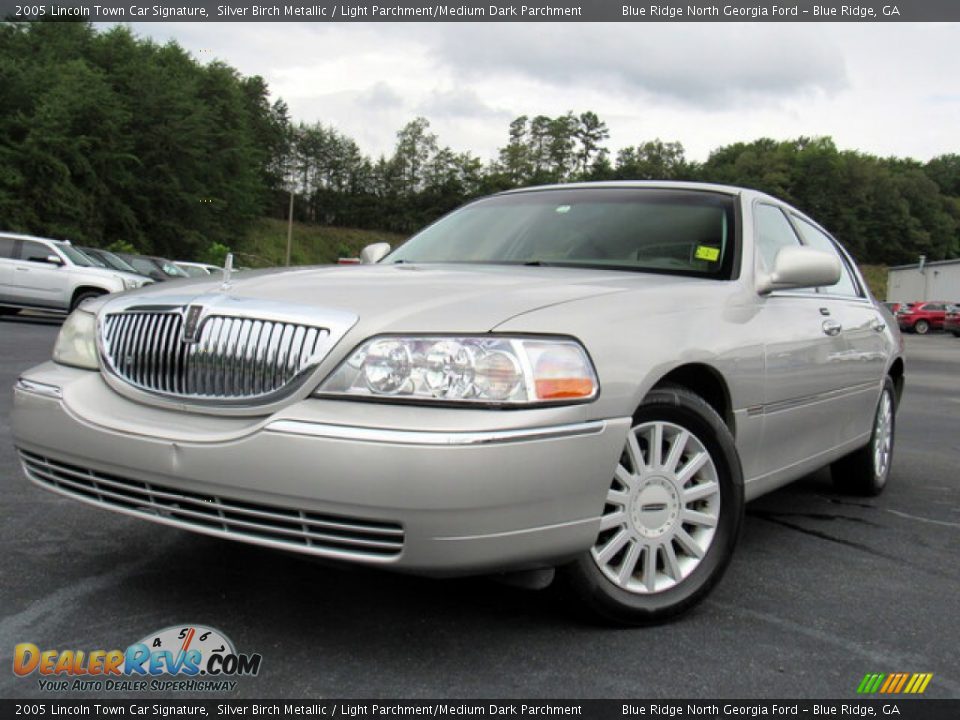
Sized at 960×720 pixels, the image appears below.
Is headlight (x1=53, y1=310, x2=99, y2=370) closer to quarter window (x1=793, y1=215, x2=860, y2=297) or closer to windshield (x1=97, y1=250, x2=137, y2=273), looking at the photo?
quarter window (x1=793, y1=215, x2=860, y2=297)

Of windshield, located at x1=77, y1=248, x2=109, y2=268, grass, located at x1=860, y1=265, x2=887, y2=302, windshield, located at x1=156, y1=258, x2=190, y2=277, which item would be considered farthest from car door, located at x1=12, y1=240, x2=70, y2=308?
grass, located at x1=860, y1=265, x2=887, y2=302

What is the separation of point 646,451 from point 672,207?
4.68 feet

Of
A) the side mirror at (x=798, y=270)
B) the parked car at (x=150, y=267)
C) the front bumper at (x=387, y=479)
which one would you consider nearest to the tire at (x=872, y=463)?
the side mirror at (x=798, y=270)

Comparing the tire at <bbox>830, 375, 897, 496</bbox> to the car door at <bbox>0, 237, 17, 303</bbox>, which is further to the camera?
the car door at <bbox>0, 237, 17, 303</bbox>

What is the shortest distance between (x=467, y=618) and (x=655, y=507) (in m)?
0.66

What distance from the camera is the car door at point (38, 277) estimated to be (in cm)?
1647

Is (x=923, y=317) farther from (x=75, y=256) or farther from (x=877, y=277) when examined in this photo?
(x=877, y=277)

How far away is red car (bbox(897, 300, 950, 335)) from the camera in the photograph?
42.6m

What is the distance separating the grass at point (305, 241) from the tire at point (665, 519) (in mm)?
64427

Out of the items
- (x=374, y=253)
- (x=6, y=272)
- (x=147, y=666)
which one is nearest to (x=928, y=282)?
(x=6, y=272)

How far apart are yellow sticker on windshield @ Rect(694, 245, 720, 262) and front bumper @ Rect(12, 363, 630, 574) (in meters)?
1.27

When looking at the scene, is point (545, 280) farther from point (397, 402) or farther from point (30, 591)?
point (30, 591)

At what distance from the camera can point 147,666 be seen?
94.4 inches
